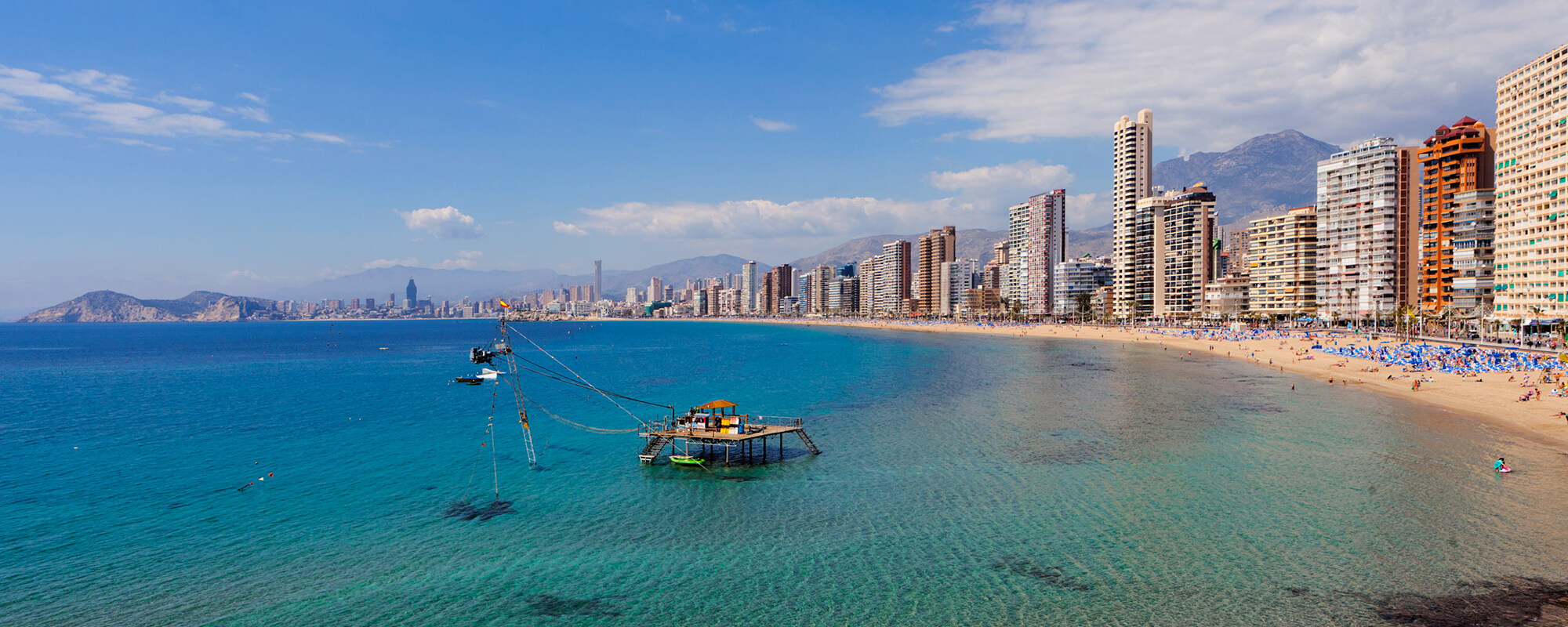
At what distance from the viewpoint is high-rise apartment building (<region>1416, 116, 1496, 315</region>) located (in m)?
118

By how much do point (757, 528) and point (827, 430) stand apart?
69.0 ft

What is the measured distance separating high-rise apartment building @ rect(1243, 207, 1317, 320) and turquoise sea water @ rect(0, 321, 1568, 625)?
125 metres

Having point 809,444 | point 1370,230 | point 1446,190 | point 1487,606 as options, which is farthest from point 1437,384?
point 1370,230

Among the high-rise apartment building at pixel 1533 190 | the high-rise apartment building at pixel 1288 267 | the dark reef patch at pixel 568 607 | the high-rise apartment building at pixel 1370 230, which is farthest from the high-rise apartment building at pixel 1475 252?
the dark reef patch at pixel 568 607

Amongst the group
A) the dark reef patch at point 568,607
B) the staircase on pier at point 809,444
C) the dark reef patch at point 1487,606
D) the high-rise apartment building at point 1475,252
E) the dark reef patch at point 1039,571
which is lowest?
the dark reef patch at point 568,607

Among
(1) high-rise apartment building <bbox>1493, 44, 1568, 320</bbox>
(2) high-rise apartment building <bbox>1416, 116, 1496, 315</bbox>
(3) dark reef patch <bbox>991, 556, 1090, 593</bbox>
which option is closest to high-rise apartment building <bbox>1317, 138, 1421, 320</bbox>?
(2) high-rise apartment building <bbox>1416, 116, 1496, 315</bbox>

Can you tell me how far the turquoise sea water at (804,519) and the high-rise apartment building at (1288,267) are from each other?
125 metres

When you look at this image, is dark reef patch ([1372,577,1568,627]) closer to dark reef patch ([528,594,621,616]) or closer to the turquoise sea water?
the turquoise sea water

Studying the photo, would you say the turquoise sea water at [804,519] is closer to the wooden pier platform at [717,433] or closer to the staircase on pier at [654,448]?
the staircase on pier at [654,448]

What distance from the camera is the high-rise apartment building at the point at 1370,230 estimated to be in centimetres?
14212

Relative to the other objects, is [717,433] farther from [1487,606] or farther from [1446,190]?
[1446,190]

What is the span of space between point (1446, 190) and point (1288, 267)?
144 ft

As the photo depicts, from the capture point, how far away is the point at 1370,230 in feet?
478

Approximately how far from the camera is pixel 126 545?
87.2 ft
